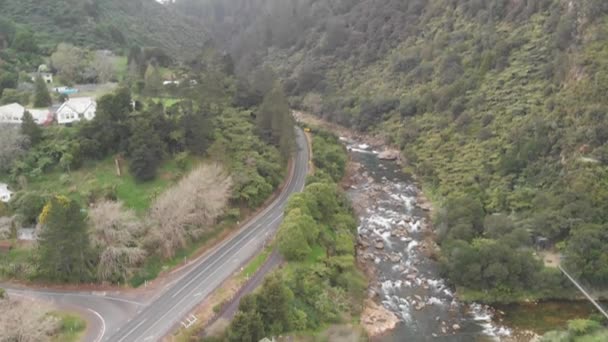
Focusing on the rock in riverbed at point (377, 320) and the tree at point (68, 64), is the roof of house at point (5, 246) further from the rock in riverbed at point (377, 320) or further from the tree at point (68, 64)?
the tree at point (68, 64)

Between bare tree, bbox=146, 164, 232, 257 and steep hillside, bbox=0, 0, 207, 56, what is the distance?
171 feet

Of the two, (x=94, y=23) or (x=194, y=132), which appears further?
(x=94, y=23)

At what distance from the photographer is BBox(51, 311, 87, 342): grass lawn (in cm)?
3112

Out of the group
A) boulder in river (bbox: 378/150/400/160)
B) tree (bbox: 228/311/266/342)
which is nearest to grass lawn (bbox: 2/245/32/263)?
tree (bbox: 228/311/266/342)

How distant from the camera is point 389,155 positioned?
7788 cm

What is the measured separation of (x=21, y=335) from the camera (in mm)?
28438

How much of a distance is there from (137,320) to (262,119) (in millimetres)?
34127

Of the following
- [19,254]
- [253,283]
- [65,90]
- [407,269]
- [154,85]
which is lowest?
[407,269]

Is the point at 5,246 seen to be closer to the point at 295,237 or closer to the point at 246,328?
the point at 246,328

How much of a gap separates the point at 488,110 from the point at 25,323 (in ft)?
200

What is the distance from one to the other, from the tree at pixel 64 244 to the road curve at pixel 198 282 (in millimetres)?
6138

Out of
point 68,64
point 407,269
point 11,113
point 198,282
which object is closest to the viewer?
point 198,282

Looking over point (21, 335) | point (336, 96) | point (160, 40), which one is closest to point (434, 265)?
point (21, 335)

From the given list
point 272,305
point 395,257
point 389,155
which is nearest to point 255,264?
point 272,305
